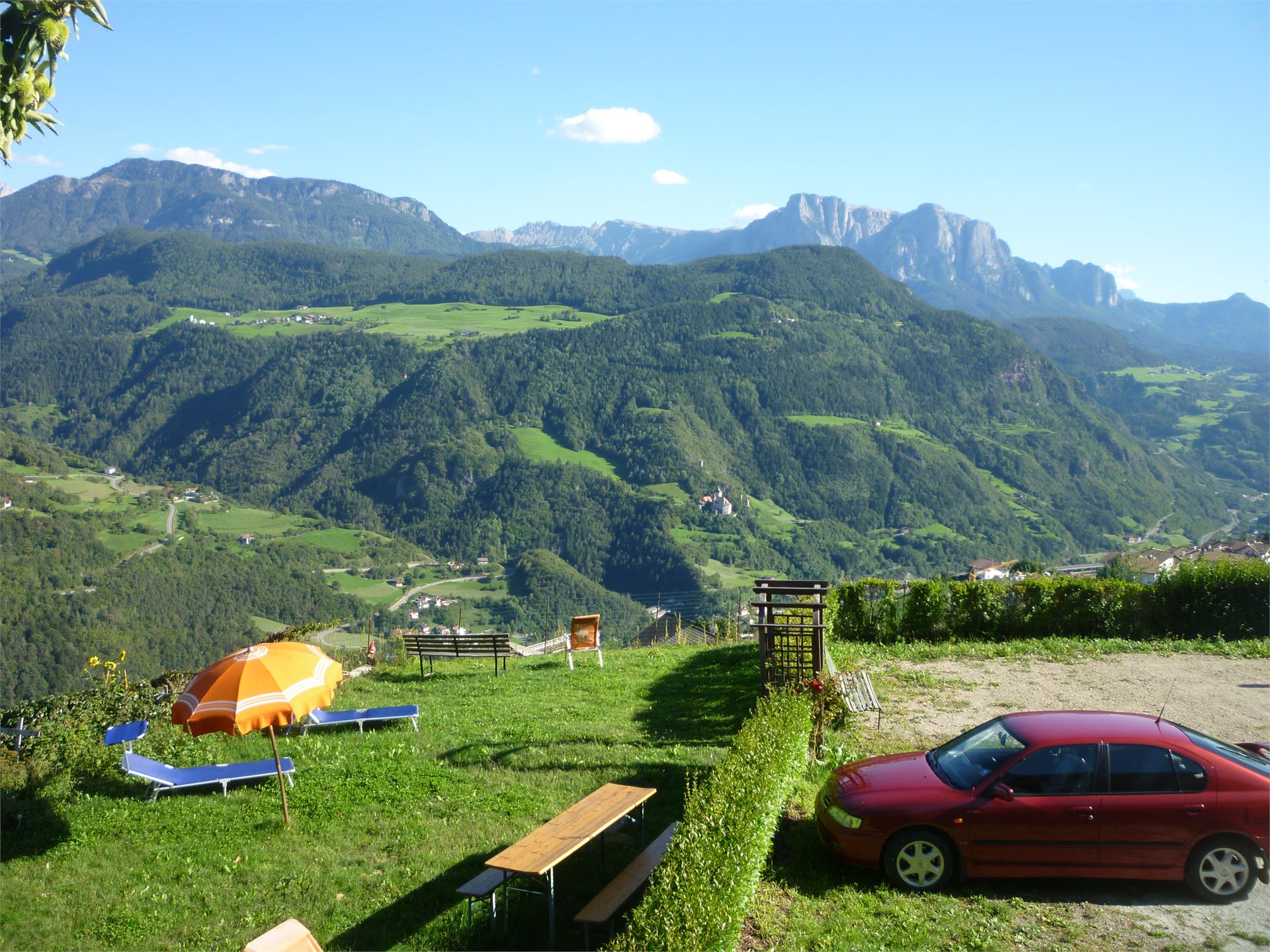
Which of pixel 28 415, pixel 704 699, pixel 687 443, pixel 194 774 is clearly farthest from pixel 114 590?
pixel 28 415

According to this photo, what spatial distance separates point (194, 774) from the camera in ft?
29.6

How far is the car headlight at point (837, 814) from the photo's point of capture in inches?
259

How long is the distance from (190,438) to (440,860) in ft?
670

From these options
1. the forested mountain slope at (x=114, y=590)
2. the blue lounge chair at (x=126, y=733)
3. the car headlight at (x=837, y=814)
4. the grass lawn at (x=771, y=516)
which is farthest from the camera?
the grass lawn at (x=771, y=516)

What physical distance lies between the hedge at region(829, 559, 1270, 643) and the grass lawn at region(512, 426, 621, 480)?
4910 inches

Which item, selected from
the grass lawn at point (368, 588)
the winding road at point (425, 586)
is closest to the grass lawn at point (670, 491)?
the winding road at point (425, 586)

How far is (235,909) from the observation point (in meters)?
6.53

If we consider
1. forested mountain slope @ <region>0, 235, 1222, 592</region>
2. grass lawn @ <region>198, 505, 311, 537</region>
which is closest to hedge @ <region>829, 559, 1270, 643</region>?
forested mountain slope @ <region>0, 235, 1222, 592</region>

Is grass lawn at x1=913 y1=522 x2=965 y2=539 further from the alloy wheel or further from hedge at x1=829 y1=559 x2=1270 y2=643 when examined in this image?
the alloy wheel

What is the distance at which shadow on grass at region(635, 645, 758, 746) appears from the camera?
34.7 feet

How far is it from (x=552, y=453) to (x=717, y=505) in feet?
115

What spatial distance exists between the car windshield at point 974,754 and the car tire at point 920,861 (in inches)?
18.3

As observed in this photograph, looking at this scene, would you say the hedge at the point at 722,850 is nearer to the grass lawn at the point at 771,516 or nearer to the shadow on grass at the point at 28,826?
the shadow on grass at the point at 28,826

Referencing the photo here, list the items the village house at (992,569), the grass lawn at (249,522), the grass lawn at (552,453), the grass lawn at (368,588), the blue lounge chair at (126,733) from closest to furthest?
the blue lounge chair at (126,733), the village house at (992,569), the grass lawn at (368,588), the grass lawn at (249,522), the grass lawn at (552,453)
